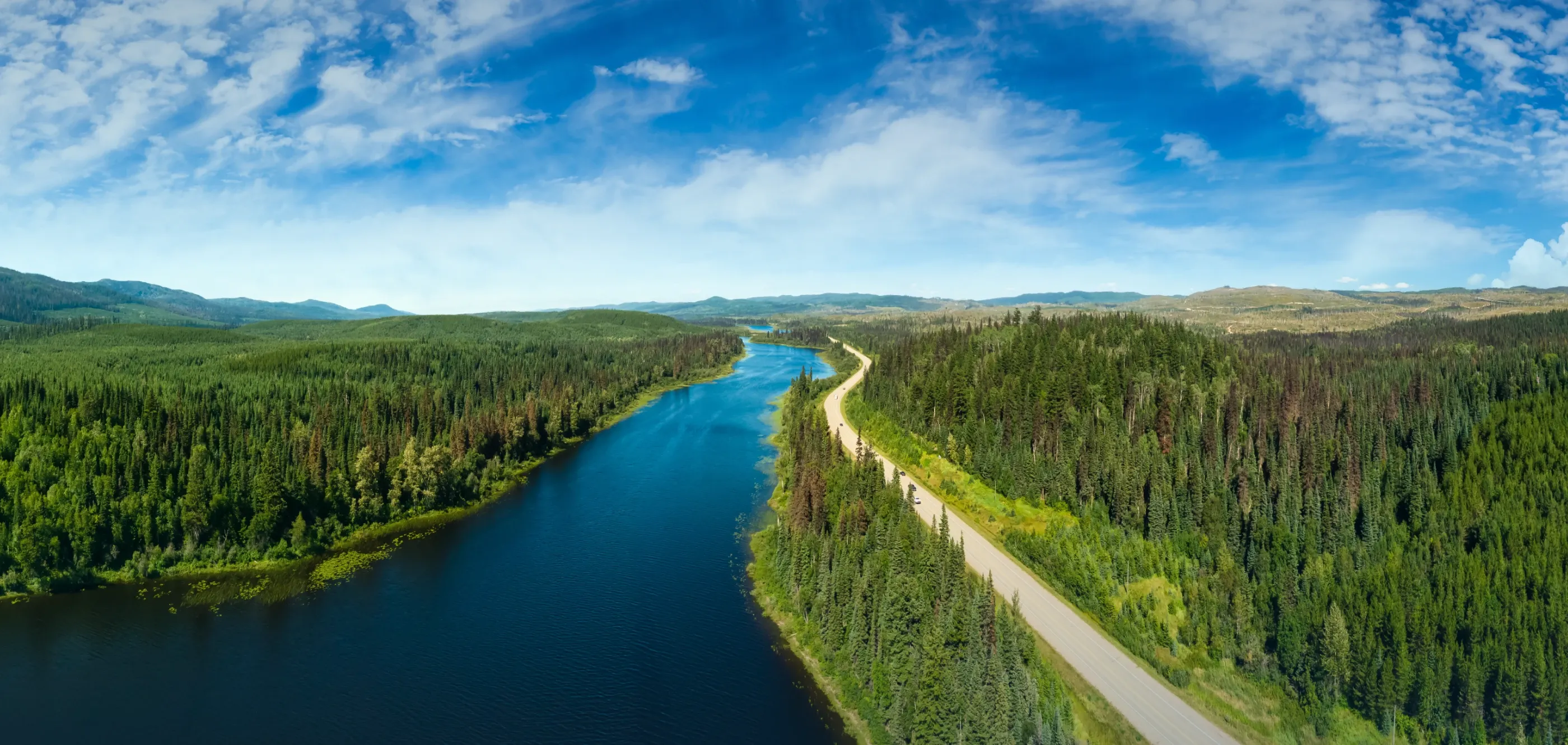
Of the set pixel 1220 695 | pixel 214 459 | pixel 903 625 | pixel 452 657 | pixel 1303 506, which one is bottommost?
pixel 1220 695

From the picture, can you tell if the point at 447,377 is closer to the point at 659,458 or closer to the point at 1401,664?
the point at 659,458

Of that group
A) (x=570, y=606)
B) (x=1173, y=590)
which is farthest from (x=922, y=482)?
(x=570, y=606)

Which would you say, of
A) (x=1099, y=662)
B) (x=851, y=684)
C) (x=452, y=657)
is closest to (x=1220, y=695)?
(x=1099, y=662)

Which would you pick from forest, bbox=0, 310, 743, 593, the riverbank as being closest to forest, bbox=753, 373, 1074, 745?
the riverbank

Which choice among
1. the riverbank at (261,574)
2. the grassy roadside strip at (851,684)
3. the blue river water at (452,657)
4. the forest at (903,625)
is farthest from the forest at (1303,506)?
the riverbank at (261,574)

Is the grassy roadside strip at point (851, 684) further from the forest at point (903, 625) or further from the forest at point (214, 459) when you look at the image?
the forest at point (214, 459)

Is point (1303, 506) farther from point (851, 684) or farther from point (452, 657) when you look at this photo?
point (452, 657)

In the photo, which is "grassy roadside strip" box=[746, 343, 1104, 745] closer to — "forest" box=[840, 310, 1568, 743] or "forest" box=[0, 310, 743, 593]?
"forest" box=[840, 310, 1568, 743]
